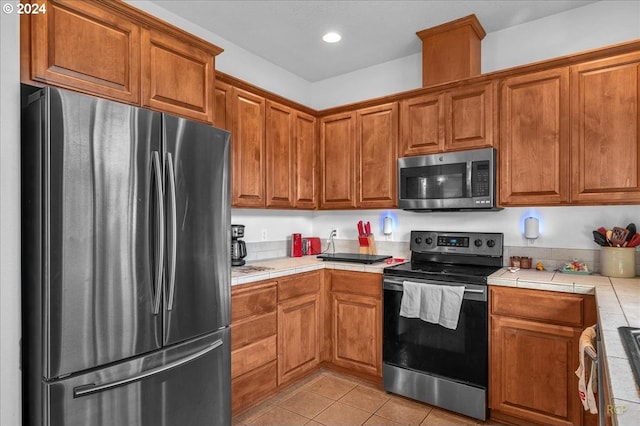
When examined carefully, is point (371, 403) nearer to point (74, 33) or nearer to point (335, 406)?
point (335, 406)

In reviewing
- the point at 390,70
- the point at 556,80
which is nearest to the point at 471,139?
the point at 556,80

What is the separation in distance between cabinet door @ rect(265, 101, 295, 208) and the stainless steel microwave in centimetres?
96

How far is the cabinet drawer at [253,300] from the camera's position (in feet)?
7.88

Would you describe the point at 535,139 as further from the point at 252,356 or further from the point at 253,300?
the point at 252,356

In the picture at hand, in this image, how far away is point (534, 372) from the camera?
2275mm

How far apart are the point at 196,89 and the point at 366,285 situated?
1861mm

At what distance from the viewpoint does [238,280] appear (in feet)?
7.88

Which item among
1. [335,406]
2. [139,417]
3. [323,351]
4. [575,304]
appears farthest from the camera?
[323,351]

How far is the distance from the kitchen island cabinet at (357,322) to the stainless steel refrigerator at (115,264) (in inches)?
50.9

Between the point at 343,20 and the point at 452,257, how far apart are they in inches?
80.7

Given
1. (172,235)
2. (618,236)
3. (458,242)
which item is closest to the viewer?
(172,235)

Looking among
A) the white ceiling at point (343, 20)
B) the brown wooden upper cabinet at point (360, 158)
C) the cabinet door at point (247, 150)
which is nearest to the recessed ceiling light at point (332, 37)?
the white ceiling at point (343, 20)

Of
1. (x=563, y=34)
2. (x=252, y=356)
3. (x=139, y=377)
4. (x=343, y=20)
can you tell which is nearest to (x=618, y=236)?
(x=563, y=34)

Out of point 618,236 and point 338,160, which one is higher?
point 338,160
